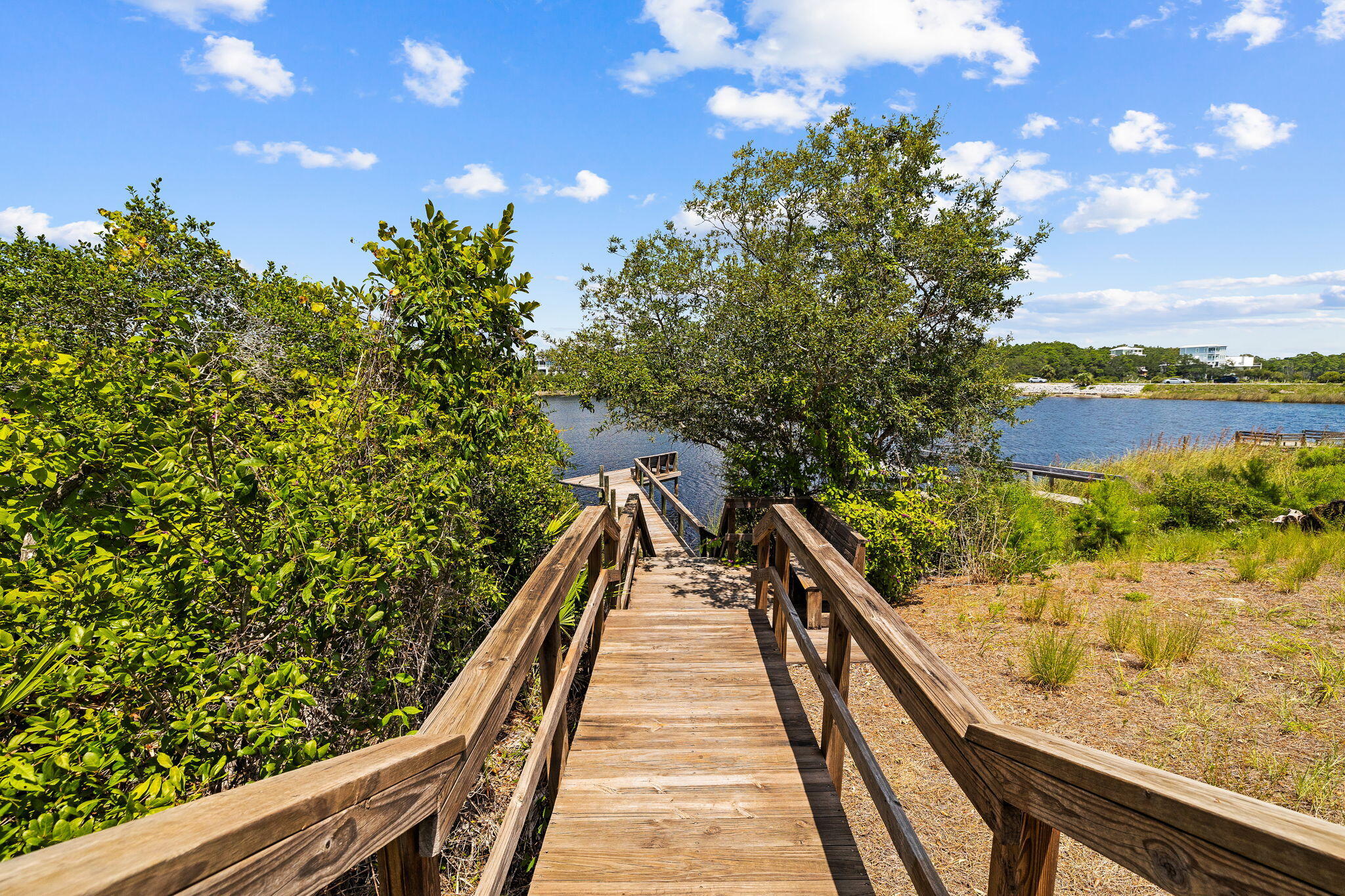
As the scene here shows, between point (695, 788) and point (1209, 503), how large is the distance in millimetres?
12051

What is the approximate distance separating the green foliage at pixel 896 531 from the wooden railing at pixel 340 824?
219 inches

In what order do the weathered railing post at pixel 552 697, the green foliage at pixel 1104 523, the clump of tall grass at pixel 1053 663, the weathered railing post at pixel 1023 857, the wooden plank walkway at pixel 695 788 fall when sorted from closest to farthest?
the weathered railing post at pixel 1023 857, the wooden plank walkway at pixel 695 788, the weathered railing post at pixel 552 697, the clump of tall grass at pixel 1053 663, the green foliage at pixel 1104 523

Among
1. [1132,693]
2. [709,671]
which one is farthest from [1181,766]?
[709,671]

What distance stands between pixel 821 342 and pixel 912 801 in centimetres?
499

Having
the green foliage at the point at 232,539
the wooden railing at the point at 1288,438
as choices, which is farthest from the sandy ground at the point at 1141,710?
the wooden railing at the point at 1288,438

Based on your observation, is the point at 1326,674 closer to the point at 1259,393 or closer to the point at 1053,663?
the point at 1053,663

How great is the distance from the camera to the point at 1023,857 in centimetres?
129

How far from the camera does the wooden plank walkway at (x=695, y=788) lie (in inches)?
82.6

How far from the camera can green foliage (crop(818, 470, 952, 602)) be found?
276 inches

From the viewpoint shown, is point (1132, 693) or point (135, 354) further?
point (1132, 693)

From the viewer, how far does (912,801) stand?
11.8 feet

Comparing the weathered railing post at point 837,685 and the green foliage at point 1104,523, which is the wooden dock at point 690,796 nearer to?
the weathered railing post at point 837,685

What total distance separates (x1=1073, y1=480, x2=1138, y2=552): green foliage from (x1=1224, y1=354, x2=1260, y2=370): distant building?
6441 inches

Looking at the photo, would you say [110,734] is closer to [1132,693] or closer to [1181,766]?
[1181,766]
